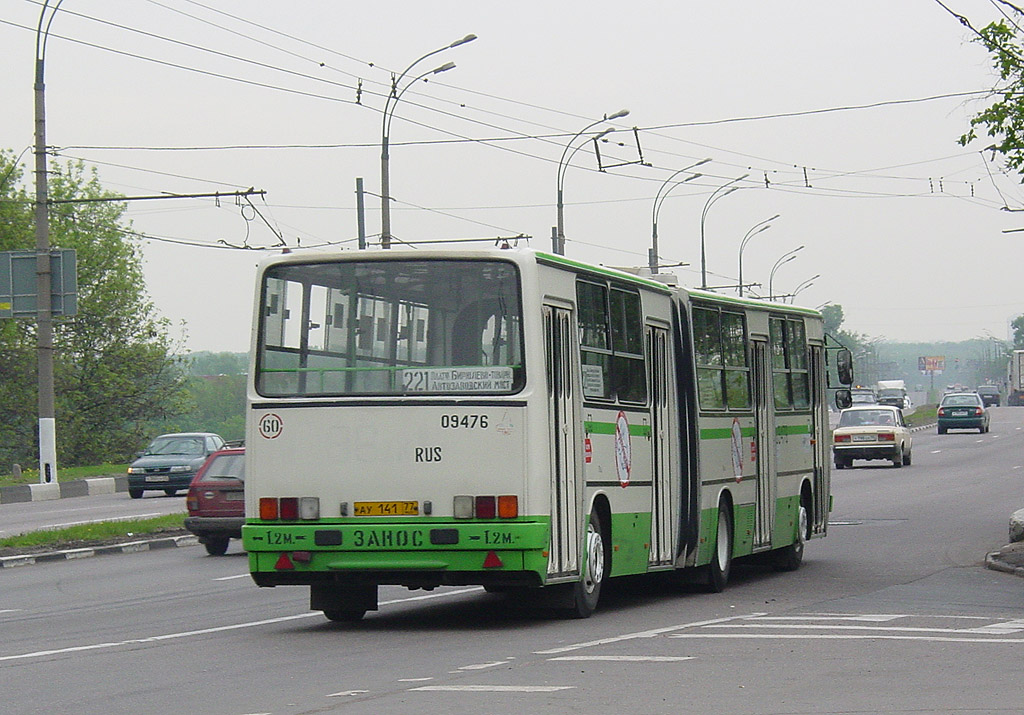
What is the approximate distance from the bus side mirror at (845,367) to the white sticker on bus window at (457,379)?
8.96 metres

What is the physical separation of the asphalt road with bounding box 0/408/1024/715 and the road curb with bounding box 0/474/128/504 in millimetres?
19189

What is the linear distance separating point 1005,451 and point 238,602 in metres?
42.0

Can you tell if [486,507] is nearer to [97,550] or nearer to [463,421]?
[463,421]

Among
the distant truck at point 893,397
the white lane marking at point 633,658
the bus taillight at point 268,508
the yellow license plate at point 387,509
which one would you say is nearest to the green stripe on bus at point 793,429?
the yellow license plate at point 387,509

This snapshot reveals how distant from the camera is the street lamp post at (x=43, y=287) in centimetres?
3781

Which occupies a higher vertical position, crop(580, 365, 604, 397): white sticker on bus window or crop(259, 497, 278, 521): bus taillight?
crop(580, 365, 604, 397): white sticker on bus window

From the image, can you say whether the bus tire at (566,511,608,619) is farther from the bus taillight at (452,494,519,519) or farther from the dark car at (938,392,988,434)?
the dark car at (938,392,988,434)

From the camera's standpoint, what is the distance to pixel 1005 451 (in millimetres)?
54875

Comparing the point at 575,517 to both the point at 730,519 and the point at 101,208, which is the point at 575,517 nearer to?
the point at 730,519

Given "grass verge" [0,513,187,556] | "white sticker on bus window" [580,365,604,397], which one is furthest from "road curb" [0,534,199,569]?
"white sticker on bus window" [580,365,604,397]

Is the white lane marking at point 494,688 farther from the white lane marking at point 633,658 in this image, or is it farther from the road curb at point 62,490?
the road curb at point 62,490

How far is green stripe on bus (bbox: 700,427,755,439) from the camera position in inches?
671

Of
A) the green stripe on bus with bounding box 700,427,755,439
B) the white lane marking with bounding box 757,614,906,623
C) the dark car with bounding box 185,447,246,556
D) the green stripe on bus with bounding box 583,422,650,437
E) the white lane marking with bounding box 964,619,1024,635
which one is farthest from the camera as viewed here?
the dark car with bounding box 185,447,246,556

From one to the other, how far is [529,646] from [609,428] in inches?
121
